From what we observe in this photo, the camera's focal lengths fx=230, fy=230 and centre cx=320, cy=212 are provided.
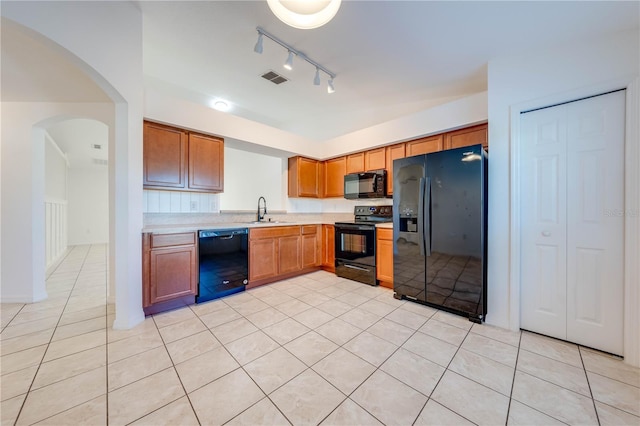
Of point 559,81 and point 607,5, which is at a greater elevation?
point 607,5

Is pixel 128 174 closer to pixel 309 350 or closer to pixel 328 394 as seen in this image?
pixel 309 350

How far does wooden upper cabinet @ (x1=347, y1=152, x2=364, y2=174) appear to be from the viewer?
3.99 m

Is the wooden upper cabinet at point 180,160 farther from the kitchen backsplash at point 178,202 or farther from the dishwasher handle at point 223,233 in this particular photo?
the dishwasher handle at point 223,233

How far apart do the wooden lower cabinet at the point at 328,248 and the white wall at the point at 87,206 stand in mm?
7349

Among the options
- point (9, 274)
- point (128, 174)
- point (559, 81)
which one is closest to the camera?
point (559, 81)

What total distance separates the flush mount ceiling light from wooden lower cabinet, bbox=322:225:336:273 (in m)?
2.90

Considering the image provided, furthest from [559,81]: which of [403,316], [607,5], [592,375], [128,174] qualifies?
[128,174]

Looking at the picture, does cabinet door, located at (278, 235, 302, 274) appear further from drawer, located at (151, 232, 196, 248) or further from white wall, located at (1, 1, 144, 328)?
white wall, located at (1, 1, 144, 328)

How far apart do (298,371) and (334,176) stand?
3.37m

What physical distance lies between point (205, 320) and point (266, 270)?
114 centimetres

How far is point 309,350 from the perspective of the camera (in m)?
1.82

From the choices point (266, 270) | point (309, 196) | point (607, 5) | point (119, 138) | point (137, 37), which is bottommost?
point (266, 270)

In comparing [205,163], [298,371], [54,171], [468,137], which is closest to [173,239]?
[205,163]

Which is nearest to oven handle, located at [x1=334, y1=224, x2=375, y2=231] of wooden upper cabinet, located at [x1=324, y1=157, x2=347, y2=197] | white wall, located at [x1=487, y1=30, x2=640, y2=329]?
wooden upper cabinet, located at [x1=324, y1=157, x2=347, y2=197]
